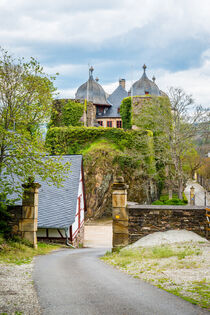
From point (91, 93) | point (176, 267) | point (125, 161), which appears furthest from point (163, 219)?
point (91, 93)

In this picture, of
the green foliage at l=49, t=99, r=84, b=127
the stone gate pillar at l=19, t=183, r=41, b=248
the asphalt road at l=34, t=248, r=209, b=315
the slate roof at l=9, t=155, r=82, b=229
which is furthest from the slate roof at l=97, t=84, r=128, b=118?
the asphalt road at l=34, t=248, r=209, b=315

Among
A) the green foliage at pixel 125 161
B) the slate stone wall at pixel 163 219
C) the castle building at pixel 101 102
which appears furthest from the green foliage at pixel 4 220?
the castle building at pixel 101 102

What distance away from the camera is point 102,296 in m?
6.05

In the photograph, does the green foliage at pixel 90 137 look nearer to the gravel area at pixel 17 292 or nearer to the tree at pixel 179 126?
the tree at pixel 179 126

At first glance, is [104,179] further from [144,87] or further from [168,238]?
[144,87]

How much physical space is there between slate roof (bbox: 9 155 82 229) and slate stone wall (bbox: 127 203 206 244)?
4803 mm

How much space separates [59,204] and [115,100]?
128ft

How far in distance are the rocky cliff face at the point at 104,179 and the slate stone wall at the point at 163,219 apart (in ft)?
59.2

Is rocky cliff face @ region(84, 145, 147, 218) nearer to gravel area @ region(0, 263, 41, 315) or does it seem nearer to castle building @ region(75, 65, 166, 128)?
castle building @ region(75, 65, 166, 128)

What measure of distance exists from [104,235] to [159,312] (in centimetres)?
2012

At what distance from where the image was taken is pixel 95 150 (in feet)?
108

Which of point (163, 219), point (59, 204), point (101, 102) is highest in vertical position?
point (101, 102)

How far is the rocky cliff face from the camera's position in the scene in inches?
1232

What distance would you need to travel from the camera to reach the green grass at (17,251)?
1086 centimetres
